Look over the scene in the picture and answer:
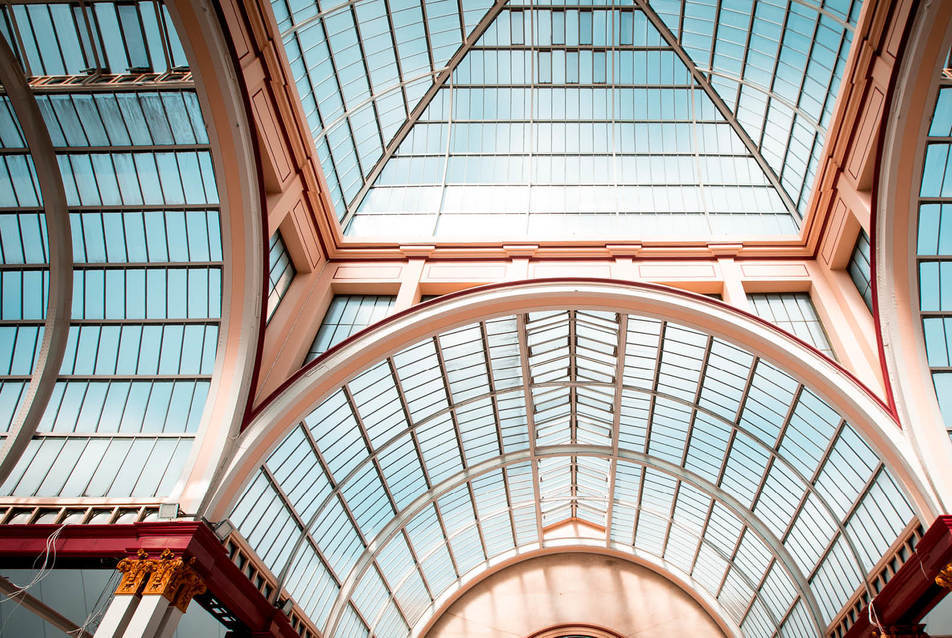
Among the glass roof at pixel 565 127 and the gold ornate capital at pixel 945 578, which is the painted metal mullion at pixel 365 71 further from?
the gold ornate capital at pixel 945 578

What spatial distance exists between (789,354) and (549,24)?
621 inches

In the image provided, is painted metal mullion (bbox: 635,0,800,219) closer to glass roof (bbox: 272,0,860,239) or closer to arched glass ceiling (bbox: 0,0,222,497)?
glass roof (bbox: 272,0,860,239)

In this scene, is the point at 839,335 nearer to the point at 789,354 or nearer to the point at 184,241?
the point at 789,354

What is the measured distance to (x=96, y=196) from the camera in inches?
799

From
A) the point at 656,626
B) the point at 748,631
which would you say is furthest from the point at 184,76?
the point at 748,631

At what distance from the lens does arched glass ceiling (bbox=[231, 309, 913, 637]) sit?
25.0m

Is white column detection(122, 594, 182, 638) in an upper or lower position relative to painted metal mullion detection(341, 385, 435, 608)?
lower

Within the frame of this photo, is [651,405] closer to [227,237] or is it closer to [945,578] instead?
[945,578]

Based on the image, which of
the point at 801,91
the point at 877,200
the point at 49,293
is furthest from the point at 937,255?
the point at 49,293

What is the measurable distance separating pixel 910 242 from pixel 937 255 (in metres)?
1.58

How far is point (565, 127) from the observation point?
29594 mm

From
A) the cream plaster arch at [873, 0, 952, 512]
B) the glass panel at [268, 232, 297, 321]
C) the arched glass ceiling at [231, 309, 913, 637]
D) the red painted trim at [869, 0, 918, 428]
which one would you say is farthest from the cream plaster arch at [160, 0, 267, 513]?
the cream plaster arch at [873, 0, 952, 512]

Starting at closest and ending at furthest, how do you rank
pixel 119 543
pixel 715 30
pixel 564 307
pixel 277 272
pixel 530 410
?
pixel 119 543 < pixel 277 272 < pixel 564 307 < pixel 715 30 < pixel 530 410

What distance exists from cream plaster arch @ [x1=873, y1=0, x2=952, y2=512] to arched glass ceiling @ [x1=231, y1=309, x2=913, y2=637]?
249 cm
